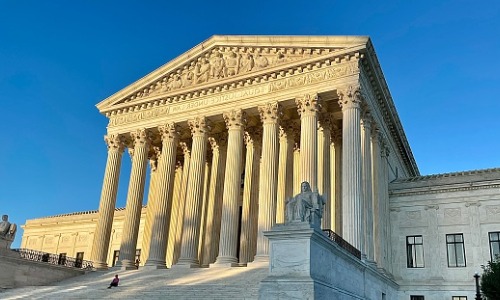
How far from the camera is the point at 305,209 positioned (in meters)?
18.9

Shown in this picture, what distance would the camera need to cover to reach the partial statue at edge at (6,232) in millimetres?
29344

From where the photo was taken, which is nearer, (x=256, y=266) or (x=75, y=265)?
(x=256, y=266)

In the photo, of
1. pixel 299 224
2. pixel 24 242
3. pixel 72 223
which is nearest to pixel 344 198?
pixel 299 224

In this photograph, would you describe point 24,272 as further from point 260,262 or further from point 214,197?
point 260,262

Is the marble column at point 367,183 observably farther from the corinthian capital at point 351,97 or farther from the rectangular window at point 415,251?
the rectangular window at point 415,251

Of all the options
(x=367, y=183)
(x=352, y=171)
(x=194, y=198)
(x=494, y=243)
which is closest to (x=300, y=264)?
(x=352, y=171)

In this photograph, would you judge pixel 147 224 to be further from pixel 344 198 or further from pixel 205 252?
pixel 344 198

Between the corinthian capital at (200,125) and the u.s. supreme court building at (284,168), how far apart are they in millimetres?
83

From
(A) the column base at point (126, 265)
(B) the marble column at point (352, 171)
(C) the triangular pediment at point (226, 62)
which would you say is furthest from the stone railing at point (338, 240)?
(A) the column base at point (126, 265)

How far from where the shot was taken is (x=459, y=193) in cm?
3416

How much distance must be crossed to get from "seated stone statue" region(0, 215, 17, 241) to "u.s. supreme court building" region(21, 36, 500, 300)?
7115mm

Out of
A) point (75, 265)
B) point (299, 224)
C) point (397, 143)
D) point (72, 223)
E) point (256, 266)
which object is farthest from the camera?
point (72, 223)

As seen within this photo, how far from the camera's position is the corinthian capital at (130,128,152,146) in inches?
1503

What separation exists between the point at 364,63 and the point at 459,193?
11934mm
